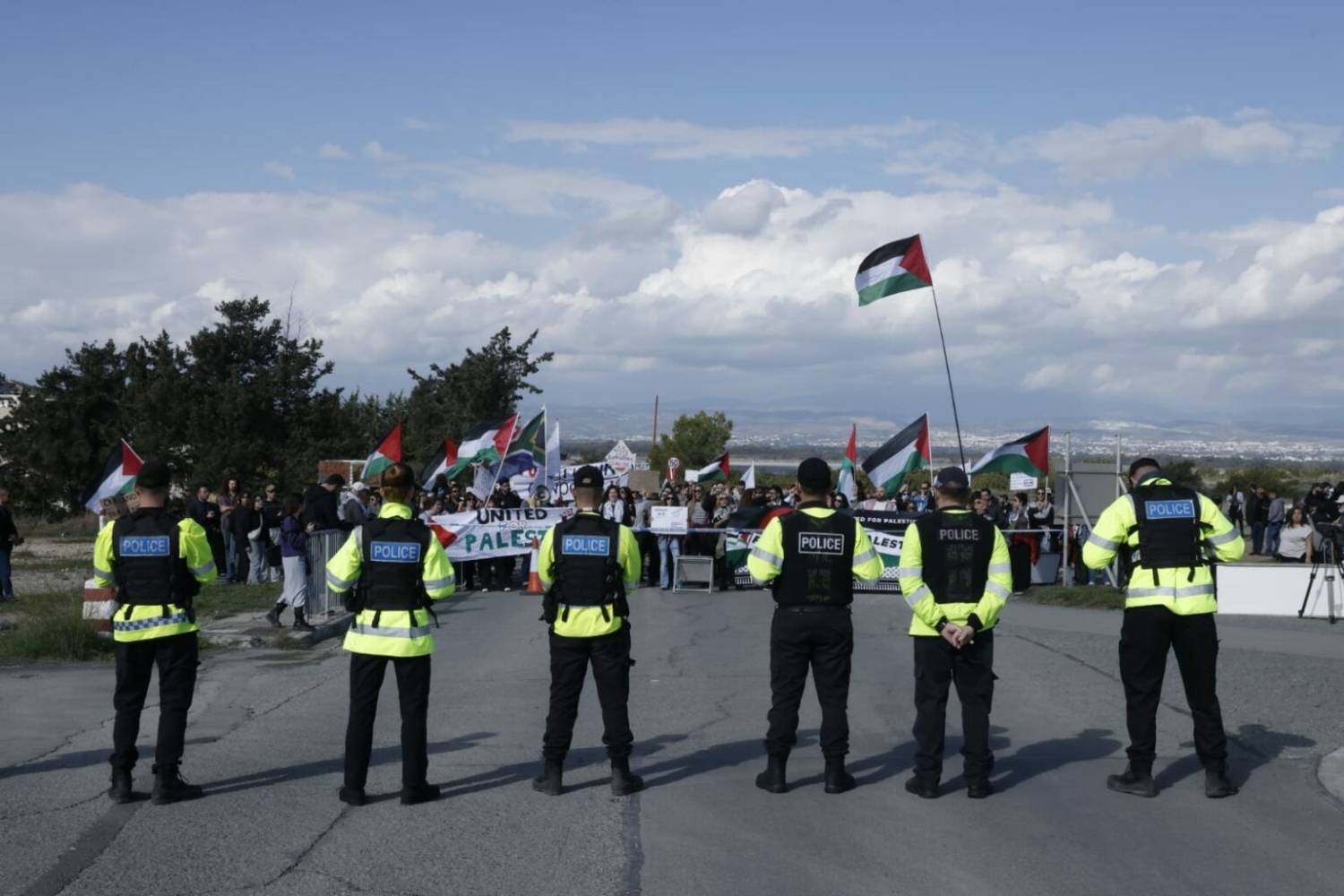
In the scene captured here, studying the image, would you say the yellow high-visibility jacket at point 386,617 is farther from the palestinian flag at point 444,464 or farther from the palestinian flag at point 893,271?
the palestinian flag at point 444,464

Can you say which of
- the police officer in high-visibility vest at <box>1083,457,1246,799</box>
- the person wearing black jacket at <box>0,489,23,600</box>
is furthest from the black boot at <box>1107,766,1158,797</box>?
the person wearing black jacket at <box>0,489,23,600</box>

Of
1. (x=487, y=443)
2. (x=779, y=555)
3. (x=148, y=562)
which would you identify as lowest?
(x=148, y=562)

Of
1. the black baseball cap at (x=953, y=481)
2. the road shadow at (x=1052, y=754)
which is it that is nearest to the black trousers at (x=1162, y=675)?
the road shadow at (x=1052, y=754)

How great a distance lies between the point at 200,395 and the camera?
42.2 metres

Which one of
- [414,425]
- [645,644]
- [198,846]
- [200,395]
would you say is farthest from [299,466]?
[198,846]

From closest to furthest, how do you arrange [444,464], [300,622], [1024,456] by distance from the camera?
[300,622] < [1024,456] < [444,464]

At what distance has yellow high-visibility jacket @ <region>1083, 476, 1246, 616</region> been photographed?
304 inches

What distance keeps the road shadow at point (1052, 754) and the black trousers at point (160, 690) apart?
4621 millimetres

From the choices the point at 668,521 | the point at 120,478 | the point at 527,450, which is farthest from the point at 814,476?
the point at 527,450

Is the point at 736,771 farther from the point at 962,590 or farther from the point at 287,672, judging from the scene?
the point at 287,672

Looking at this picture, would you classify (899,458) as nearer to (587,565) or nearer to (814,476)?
(814,476)

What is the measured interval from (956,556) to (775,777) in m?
1.61

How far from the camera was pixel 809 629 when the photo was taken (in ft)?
25.3

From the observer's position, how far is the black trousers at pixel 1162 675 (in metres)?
7.72
